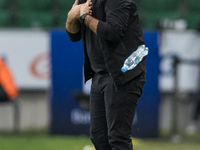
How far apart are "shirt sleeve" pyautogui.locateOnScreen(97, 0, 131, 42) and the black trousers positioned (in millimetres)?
373

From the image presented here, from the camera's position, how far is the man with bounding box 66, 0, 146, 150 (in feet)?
10.2

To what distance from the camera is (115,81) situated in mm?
3197

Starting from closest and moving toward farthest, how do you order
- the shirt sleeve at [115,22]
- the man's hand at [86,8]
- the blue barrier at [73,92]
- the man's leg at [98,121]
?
1. the shirt sleeve at [115,22]
2. the man's hand at [86,8]
3. the man's leg at [98,121]
4. the blue barrier at [73,92]

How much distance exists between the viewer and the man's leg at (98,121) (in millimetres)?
3381

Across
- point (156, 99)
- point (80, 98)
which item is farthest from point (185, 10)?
point (80, 98)

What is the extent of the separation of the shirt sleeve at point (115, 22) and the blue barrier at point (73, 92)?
11.9ft

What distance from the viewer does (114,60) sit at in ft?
10.5

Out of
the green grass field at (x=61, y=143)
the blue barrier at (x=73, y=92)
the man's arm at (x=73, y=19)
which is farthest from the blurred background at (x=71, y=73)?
the man's arm at (x=73, y=19)

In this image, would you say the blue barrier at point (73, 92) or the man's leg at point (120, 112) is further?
the blue barrier at point (73, 92)

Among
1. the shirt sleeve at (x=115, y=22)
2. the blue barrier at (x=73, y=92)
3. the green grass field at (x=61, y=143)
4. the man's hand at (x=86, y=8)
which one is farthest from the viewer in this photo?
the blue barrier at (x=73, y=92)

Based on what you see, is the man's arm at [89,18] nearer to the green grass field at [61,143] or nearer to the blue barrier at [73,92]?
the green grass field at [61,143]

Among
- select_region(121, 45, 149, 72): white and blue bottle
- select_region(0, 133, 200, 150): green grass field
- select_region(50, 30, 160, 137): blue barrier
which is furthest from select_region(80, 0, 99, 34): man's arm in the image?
select_region(50, 30, 160, 137): blue barrier

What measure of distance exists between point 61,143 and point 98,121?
293 centimetres

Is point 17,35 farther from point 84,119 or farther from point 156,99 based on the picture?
point 156,99
